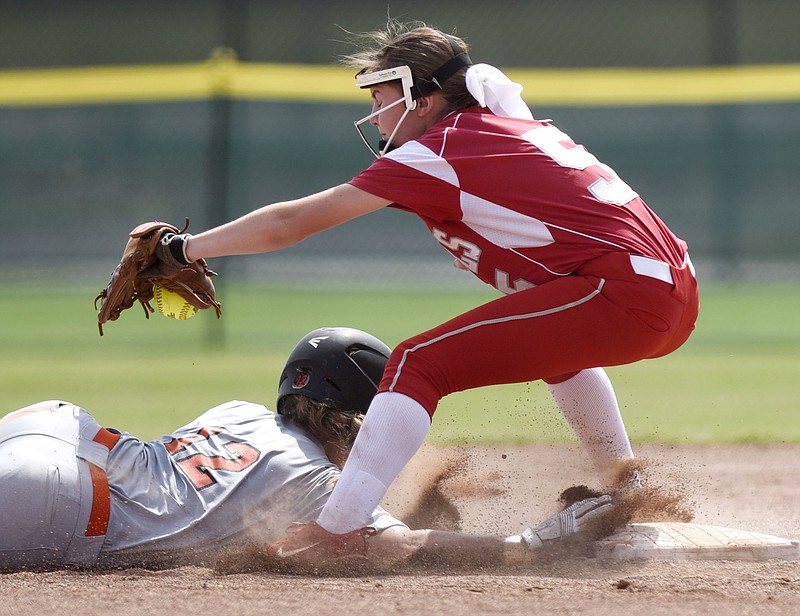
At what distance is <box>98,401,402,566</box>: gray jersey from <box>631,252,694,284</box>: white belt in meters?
1.01

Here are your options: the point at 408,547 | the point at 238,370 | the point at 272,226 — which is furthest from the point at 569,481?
the point at 238,370

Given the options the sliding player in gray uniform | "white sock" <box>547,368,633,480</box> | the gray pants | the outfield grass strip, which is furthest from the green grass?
the gray pants

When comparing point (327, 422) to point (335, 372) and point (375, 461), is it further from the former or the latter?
point (375, 461)

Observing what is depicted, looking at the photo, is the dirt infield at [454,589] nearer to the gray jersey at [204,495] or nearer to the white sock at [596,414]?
the gray jersey at [204,495]

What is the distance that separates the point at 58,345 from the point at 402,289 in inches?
165

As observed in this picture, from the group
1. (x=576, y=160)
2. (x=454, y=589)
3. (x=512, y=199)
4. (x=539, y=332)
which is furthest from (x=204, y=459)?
(x=576, y=160)

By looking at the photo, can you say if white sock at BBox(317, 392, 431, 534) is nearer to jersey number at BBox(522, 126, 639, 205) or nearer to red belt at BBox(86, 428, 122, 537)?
red belt at BBox(86, 428, 122, 537)

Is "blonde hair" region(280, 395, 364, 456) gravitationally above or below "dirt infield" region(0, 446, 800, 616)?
above

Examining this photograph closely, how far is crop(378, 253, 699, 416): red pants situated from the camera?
3082mm

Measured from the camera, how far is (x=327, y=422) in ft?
11.4

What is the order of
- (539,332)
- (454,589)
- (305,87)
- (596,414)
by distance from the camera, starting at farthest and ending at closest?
(305,87), (596,414), (539,332), (454,589)

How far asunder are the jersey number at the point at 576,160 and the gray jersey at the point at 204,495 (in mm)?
1127

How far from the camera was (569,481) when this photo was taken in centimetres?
413

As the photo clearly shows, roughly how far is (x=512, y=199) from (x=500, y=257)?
0.62ft
